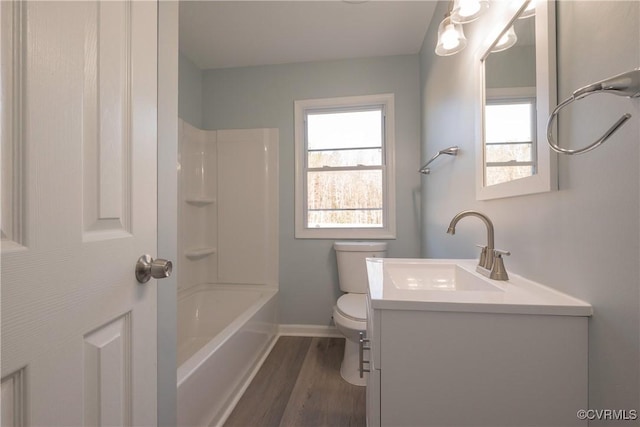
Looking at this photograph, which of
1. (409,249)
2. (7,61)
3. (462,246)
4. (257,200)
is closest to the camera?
(7,61)

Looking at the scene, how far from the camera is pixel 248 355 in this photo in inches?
64.8

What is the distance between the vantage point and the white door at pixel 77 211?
36 cm

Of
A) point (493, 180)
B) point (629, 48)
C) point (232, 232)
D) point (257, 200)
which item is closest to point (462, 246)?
point (493, 180)

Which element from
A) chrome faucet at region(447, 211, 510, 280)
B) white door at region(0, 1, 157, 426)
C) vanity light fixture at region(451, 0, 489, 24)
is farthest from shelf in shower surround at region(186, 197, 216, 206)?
vanity light fixture at region(451, 0, 489, 24)

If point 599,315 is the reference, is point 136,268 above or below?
above

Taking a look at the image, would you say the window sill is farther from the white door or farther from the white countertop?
the white door

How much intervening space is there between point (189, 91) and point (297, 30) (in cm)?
104

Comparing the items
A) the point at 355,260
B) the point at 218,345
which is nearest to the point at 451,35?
the point at 355,260

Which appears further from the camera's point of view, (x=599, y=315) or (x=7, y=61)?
(x=599, y=315)

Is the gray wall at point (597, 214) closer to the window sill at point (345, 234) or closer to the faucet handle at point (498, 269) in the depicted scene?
the faucet handle at point (498, 269)

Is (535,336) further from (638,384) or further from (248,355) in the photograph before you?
(248,355)

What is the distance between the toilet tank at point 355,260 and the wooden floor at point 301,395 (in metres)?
0.49

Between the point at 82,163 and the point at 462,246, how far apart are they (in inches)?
56.5

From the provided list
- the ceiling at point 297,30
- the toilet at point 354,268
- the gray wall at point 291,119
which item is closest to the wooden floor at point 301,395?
the toilet at point 354,268
